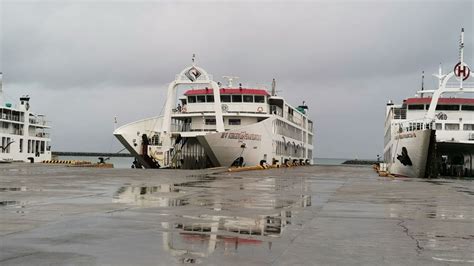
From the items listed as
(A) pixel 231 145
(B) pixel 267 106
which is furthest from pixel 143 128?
(B) pixel 267 106

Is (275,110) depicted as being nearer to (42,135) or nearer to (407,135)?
(407,135)

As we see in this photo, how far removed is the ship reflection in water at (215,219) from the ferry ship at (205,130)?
2259 cm

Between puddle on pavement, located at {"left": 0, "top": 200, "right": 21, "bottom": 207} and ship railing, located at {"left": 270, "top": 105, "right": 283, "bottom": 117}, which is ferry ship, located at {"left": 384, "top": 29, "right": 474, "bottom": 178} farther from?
puddle on pavement, located at {"left": 0, "top": 200, "right": 21, "bottom": 207}

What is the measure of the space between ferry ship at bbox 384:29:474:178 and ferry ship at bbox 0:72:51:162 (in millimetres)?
39672

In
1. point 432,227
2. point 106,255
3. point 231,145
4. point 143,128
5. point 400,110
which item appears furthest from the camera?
point 400,110

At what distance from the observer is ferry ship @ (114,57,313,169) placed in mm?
38156

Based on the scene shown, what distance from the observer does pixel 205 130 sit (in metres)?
41.2

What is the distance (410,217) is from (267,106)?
114 feet

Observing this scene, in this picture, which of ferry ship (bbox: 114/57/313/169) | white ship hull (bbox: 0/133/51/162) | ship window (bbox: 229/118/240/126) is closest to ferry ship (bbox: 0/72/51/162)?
white ship hull (bbox: 0/133/51/162)

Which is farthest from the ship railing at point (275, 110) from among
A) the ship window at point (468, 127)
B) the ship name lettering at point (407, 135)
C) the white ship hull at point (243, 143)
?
the ship window at point (468, 127)

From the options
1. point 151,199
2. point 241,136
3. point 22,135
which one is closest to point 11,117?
point 22,135

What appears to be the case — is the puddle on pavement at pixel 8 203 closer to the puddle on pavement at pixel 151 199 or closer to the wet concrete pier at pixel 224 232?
the wet concrete pier at pixel 224 232

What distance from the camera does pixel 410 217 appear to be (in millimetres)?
9836

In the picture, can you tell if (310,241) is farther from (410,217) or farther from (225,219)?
(410,217)
